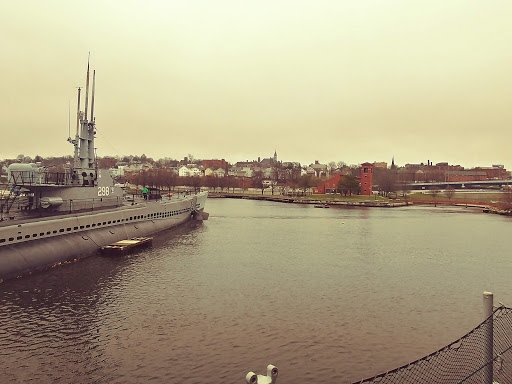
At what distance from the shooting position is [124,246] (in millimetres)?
36625

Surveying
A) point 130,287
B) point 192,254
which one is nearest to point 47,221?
point 130,287

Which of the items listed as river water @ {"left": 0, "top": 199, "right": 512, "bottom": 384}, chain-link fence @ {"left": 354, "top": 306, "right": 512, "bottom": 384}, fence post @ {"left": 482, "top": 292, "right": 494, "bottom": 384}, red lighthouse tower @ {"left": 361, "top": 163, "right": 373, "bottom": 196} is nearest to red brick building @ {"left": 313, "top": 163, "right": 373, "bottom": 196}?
red lighthouse tower @ {"left": 361, "top": 163, "right": 373, "bottom": 196}

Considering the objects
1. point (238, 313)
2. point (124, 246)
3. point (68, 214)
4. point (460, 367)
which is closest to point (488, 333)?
point (460, 367)

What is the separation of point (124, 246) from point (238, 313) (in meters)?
18.4

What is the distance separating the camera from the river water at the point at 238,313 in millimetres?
16172

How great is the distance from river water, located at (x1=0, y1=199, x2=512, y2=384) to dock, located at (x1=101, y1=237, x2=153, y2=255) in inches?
48.9

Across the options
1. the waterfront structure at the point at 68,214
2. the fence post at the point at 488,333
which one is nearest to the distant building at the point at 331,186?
the waterfront structure at the point at 68,214

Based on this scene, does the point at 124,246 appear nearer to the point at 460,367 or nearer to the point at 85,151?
the point at 85,151

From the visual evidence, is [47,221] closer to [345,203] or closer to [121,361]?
[121,361]

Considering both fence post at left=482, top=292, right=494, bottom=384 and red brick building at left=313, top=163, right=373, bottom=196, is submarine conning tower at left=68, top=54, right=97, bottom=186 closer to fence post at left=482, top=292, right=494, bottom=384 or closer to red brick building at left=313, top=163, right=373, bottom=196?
fence post at left=482, top=292, right=494, bottom=384

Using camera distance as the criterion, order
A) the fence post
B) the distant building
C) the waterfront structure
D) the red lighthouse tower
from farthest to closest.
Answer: the distant building < the red lighthouse tower < the waterfront structure < the fence post

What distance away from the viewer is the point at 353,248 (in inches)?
1768

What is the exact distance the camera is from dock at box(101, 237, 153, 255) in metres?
35.9

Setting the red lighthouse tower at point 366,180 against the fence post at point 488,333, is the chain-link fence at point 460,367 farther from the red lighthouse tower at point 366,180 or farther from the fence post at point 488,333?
the red lighthouse tower at point 366,180
